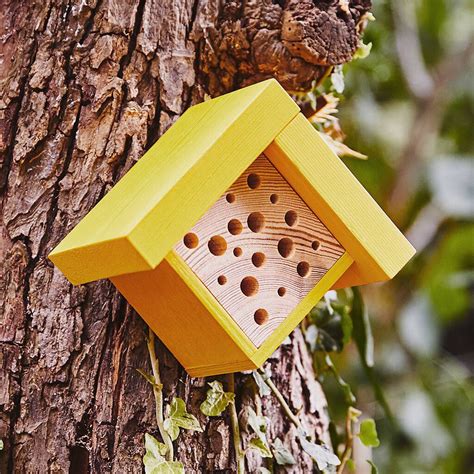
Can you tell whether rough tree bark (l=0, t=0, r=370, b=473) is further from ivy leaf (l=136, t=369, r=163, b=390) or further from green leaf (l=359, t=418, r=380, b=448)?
green leaf (l=359, t=418, r=380, b=448)

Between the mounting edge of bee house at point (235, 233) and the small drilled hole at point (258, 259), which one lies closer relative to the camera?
the mounting edge of bee house at point (235, 233)

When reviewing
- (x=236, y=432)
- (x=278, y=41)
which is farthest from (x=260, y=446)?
(x=278, y=41)

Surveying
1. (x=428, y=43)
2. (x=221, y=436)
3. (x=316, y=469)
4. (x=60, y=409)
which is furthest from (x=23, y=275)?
(x=428, y=43)

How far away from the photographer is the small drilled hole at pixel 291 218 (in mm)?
1080

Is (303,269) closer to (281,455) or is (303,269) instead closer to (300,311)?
(300,311)

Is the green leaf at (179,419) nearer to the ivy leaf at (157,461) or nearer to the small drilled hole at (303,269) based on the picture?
the ivy leaf at (157,461)

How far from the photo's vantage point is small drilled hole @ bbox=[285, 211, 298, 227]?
1.08 m

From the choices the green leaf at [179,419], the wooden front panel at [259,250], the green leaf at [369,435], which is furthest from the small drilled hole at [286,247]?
the green leaf at [369,435]

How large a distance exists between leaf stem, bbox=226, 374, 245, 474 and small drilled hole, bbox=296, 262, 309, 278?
7.5 inches

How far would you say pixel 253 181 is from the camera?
105 cm

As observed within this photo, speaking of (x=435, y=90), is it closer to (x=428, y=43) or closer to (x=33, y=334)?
(x=428, y=43)

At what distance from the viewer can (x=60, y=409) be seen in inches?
42.4

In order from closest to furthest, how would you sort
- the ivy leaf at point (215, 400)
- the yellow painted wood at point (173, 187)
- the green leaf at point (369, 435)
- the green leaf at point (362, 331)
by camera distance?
the yellow painted wood at point (173, 187) → the ivy leaf at point (215, 400) → the green leaf at point (369, 435) → the green leaf at point (362, 331)

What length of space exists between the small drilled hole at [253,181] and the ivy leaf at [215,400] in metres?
0.29
